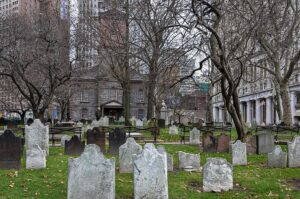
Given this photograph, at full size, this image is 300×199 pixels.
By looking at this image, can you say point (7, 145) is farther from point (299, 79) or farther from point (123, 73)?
point (299, 79)

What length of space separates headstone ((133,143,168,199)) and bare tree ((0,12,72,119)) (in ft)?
63.6

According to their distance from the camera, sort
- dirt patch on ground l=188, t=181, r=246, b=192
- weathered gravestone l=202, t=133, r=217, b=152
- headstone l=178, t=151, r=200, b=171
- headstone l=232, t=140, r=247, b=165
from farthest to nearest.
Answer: weathered gravestone l=202, t=133, r=217, b=152
headstone l=232, t=140, r=247, b=165
headstone l=178, t=151, r=200, b=171
dirt patch on ground l=188, t=181, r=246, b=192

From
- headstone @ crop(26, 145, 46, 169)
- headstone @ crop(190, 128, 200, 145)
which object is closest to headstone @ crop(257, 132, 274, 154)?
headstone @ crop(190, 128, 200, 145)

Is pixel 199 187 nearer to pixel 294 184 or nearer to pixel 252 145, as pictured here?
pixel 294 184

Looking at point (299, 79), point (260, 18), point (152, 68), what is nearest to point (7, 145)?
point (260, 18)

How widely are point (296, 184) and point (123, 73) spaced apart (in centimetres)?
2518

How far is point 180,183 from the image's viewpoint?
9750 mm

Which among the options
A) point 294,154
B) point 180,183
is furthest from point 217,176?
point 294,154

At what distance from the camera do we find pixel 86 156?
788 cm

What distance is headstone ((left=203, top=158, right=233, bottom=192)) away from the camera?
9148mm

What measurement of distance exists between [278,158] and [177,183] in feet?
13.9

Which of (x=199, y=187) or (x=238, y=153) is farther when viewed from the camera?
(x=238, y=153)

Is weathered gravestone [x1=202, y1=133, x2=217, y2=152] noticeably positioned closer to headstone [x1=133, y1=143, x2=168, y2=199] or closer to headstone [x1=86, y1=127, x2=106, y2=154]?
headstone [x1=86, y1=127, x2=106, y2=154]

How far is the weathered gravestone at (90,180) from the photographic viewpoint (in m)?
7.81
